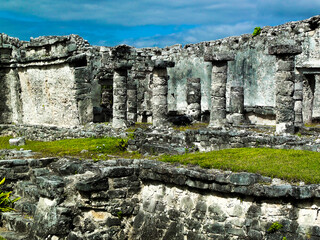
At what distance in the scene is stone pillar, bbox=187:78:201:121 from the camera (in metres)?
18.9

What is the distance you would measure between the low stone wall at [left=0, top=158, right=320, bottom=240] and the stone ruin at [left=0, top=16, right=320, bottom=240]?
0.02 m

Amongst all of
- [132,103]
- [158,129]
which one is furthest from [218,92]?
[132,103]

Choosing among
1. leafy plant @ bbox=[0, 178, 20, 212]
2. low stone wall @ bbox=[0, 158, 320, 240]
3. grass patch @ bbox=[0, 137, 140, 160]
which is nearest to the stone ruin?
low stone wall @ bbox=[0, 158, 320, 240]

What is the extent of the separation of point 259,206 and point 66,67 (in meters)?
12.5

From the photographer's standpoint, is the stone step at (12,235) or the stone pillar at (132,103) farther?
the stone pillar at (132,103)

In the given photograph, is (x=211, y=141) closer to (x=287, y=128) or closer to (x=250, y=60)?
(x=287, y=128)

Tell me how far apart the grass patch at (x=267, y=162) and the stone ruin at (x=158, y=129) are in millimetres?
341

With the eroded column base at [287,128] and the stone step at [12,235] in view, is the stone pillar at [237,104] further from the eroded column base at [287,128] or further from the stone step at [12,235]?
the stone step at [12,235]

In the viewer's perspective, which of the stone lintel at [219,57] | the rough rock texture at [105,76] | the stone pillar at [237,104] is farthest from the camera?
the stone pillar at [237,104]

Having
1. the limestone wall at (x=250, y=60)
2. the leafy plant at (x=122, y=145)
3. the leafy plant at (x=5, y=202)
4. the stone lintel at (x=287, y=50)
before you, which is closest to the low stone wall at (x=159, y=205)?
the leafy plant at (x=5, y=202)

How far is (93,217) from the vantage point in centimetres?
803

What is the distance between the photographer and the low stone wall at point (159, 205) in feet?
22.1

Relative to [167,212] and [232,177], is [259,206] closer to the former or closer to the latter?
[232,177]

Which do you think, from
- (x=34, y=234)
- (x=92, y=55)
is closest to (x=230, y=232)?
(x=34, y=234)
